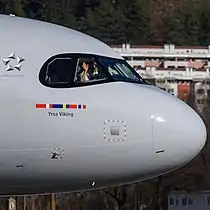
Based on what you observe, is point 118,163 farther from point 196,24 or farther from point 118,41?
point 196,24

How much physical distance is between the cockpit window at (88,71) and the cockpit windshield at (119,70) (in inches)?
5.3

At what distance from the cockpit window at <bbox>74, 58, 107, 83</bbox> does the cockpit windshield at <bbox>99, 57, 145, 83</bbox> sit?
0.13 meters

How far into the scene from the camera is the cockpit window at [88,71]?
1288 cm

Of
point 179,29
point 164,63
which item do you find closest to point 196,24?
point 179,29

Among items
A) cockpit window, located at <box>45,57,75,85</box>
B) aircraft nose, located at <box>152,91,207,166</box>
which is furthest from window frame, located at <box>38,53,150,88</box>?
aircraft nose, located at <box>152,91,207,166</box>

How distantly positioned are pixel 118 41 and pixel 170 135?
442 feet

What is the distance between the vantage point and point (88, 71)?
42.7ft

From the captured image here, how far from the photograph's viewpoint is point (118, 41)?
14675 centimetres

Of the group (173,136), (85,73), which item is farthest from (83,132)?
(173,136)

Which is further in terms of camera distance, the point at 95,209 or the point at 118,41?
the point at 118,41

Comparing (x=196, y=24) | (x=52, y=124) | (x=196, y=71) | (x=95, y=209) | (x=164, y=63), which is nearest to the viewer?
(x=52, y=124)

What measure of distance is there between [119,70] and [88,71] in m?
0.53

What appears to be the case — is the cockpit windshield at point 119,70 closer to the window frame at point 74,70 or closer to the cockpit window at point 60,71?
the window frame at point 74,70

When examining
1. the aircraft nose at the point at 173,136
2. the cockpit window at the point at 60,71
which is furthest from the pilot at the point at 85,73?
the aircraft nose at the point at 173,136
